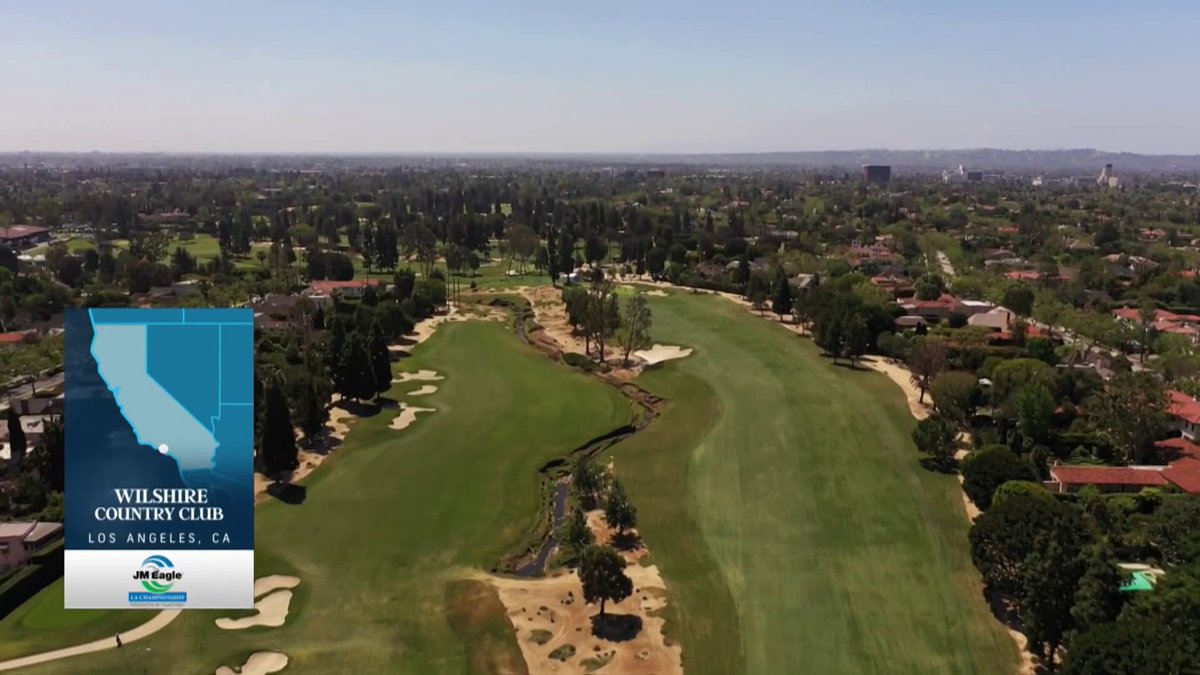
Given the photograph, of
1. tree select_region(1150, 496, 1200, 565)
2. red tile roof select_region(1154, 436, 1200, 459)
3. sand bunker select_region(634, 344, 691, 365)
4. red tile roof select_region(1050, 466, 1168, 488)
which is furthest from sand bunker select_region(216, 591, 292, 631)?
red tile roof select_region(1154, 436, 1200, 459)

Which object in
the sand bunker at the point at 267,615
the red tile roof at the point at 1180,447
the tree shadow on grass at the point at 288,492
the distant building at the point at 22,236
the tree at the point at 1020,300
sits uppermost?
the distant building at the point at 22,236

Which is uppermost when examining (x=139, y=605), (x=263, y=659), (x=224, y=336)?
(x=224, y=336)

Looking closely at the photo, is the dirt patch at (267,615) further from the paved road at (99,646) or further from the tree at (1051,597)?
the tree at (1051,597)

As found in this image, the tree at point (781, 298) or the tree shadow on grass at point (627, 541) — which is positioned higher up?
the tree at point (781, 298)

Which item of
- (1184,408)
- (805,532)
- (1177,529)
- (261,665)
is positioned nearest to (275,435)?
(261,665)

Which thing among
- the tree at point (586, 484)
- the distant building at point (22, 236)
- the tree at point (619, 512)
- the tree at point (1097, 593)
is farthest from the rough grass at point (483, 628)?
the distant building at point (22, 236)

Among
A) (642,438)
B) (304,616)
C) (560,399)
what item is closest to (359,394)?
(560,399)

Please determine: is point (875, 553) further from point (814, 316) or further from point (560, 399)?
point (814, 316)

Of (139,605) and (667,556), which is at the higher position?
(139,605)

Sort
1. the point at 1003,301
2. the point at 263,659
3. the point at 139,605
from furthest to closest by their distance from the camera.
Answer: the point at 1003,301 < the point at 263,659 < the point at 139,605
